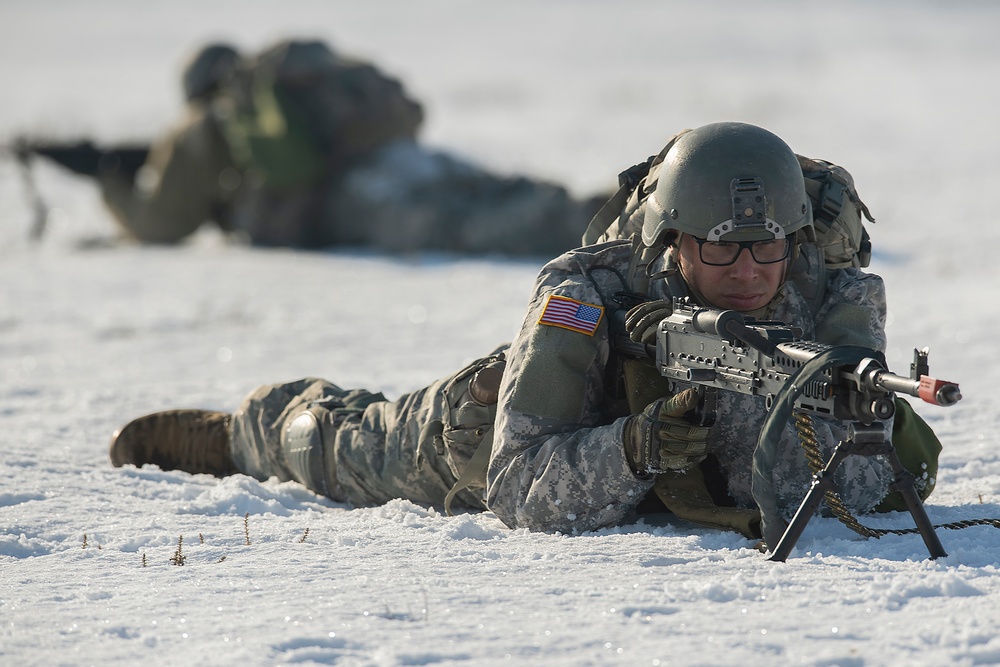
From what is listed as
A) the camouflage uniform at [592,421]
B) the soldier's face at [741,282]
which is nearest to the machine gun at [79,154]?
the camouflage uniform at [592,421]

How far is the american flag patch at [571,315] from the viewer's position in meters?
3.55

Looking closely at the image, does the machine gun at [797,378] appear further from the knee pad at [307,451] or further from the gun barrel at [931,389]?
the knee pad at [307,451]

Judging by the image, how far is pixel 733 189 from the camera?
3383 mm

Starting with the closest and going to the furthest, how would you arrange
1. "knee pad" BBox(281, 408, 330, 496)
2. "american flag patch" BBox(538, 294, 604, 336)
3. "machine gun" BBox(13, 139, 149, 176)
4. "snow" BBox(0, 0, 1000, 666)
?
"snow" BBox(0, 0, 1000, 666) < "american flag patch" BBox(538, 294, 604, 336) < "knee pad" BBox(281, 408, 330, 496) < "machine gun" BBox(13, 139, 149, 176)

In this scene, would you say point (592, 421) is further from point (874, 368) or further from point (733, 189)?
point (874, 368)

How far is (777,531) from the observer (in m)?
3.15

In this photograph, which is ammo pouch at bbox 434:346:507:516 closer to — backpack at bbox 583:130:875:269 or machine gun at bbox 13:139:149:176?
backpack at bbox 583:130:875:269

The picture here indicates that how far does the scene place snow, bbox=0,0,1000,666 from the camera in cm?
271

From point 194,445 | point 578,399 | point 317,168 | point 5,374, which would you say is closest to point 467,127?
point 317,168

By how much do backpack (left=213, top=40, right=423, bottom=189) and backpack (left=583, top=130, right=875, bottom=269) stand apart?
7726 millimetres

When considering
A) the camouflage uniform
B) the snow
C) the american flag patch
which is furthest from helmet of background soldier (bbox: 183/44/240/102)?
the american flag patch

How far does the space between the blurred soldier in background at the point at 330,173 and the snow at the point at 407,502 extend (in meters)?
0.32

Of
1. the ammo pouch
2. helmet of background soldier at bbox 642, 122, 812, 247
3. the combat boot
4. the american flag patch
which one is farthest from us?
the combat boot

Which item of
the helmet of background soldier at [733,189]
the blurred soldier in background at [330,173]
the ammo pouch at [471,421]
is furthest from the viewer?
the blurred soldier in background at [330,173]
